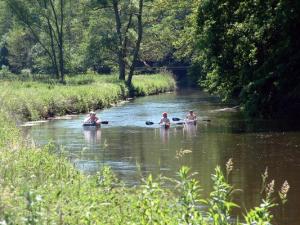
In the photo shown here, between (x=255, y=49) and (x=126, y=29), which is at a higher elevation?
(x=126, y=29)

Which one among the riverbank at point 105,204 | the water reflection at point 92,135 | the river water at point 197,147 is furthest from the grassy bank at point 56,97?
the riverbank at point 105,204

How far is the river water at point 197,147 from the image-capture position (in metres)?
14.4

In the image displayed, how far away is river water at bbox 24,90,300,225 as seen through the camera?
47.2 ft

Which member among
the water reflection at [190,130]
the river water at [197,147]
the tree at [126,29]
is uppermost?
the tree at [126,29]

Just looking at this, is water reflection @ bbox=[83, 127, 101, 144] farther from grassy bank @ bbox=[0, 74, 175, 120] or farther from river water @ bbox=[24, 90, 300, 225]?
grassy bank @ bbox=[0, 74, 175, 120]

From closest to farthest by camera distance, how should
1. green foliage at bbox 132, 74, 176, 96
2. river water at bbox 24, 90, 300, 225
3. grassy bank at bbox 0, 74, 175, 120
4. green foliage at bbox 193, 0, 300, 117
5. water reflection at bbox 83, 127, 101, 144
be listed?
1. river water at bbox 24, 90, 300, 225
2. water reflection at bbox 83, 127, 101, 144
3. green foliage at bbox 193, 0, 300, 117
4. grassy bank at bbox 0, 74, 175, 120
5. green foliage at bbox 132, 74, 176, 96

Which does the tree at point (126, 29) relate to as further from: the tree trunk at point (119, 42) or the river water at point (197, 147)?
the river water at point (197, 147)

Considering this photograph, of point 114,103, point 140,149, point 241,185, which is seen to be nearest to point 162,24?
point 114,103

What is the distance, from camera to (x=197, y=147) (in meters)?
20.5

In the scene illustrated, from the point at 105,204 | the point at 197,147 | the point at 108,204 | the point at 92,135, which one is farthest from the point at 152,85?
the point at 105,204

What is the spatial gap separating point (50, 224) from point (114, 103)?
36562mm

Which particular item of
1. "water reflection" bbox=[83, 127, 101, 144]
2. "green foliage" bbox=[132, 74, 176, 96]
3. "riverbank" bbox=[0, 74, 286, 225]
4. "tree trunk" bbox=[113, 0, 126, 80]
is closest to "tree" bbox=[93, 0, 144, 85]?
"tree trunk" bbox=[113, 0, 126, 80]

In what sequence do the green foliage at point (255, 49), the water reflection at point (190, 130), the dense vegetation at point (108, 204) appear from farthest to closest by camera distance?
the water reflection at point (190, 130), the green foliage at point (255, 49), the dense vegetation at point (108, 204)

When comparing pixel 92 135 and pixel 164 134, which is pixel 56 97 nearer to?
pixel 92 135
